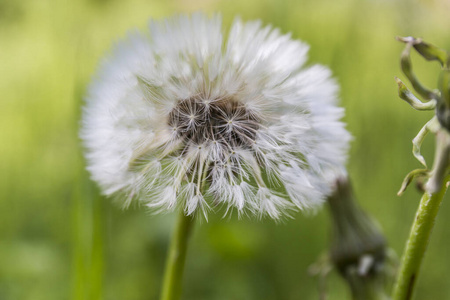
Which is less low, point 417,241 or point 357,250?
point 417,241

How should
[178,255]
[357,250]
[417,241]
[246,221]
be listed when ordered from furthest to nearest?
1. [246,221]
2. [357,250]
3. [178,255]
4. [417,241]

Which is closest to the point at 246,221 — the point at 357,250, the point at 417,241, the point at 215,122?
the point at 357,250

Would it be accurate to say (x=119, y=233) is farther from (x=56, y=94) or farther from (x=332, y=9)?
(x=332, y=9)

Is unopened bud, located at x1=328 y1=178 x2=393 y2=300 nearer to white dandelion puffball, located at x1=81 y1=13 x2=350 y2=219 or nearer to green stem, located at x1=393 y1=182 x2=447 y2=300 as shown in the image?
white dandelion puffball, located at x1=81 y1=13 x2=350 y2=219

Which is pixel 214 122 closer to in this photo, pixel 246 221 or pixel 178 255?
pixel 178 255

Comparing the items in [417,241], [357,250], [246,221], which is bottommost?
[246,221]
